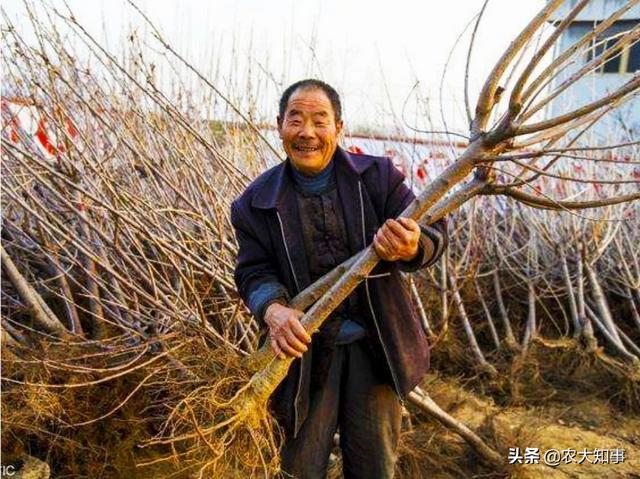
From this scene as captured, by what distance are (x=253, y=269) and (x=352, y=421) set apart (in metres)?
0.60

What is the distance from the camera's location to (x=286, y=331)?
1494 millimetres

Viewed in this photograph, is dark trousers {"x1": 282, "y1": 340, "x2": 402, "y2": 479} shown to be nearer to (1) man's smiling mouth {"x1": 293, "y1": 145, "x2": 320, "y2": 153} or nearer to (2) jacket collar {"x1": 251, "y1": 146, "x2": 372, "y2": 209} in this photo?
(2) jacket collar {"x1": 251, "y1": 146, "x2": 372, "y2": 209}

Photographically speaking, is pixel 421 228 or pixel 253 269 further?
pixel 253 269

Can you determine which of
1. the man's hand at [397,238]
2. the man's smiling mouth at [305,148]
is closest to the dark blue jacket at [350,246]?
the man's smiling mouth at [305,148]

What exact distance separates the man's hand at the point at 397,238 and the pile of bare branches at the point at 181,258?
0.15 ft

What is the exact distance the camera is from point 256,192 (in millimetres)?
1692

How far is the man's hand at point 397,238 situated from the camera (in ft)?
4.53

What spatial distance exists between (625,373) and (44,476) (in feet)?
11.6

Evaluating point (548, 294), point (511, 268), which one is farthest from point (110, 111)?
point (548, 294)

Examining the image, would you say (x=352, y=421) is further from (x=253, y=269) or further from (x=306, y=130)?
(x=306, y=130)

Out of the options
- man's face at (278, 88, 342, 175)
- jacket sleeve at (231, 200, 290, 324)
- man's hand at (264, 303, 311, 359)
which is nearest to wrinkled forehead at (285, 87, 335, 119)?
man's face at (278, 88, 342, 175)

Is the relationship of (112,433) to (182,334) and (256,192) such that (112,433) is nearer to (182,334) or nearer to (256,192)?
(182,334)

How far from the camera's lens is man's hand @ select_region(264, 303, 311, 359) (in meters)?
1.49

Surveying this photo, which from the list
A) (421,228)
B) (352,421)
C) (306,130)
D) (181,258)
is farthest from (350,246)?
(181,258)
